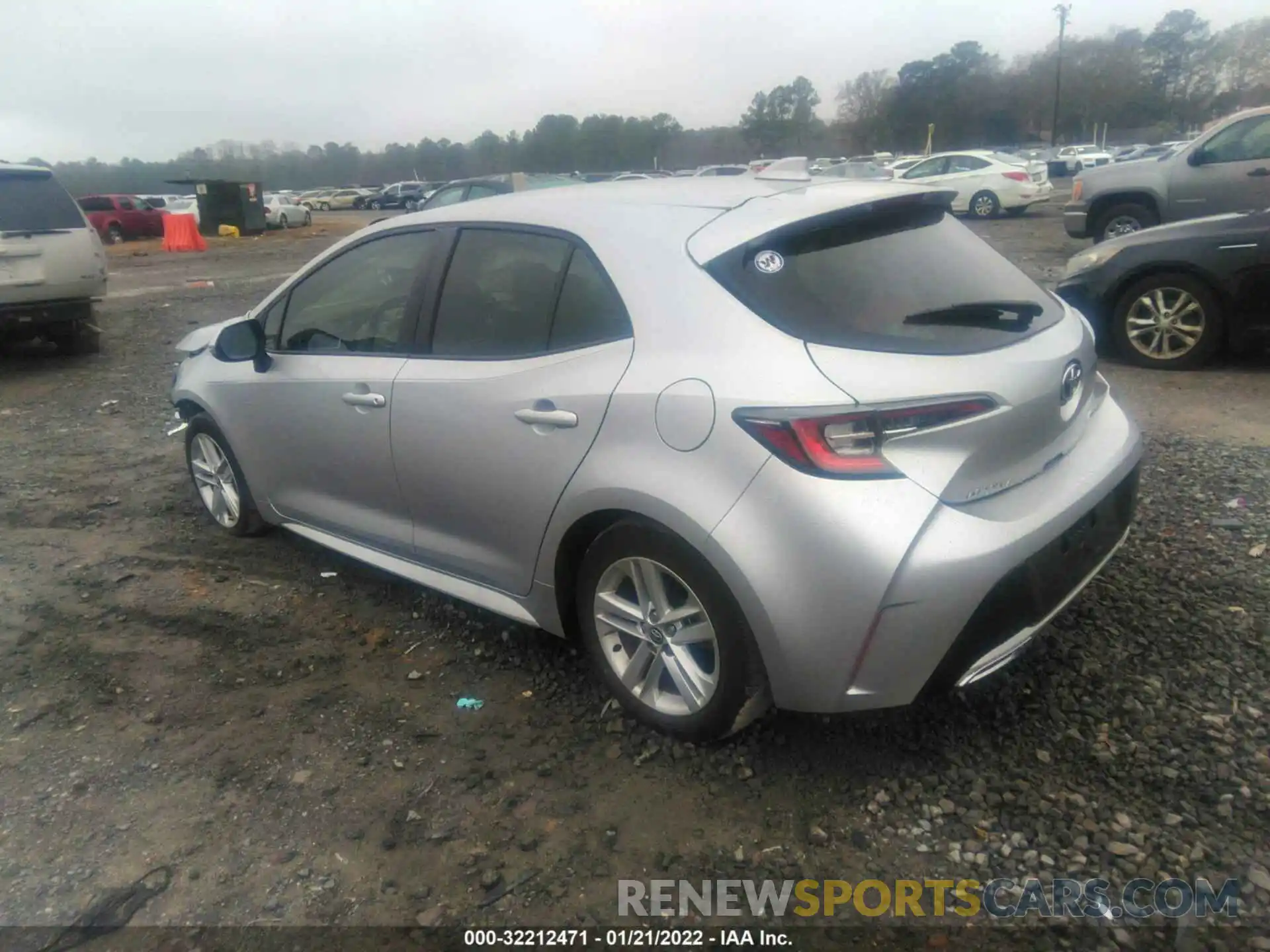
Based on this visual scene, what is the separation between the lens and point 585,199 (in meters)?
3.29

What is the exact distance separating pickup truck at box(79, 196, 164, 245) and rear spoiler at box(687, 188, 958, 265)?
32.7 m

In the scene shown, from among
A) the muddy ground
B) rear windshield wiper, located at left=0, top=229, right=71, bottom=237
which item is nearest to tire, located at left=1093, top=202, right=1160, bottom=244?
the muddy ground

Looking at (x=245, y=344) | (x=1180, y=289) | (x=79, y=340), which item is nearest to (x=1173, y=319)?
(x=1180, y=289)

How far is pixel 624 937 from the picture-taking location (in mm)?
2275

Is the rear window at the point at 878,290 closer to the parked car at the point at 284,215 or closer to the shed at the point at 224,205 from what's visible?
the shed at the point at 224,205

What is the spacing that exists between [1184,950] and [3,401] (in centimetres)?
916

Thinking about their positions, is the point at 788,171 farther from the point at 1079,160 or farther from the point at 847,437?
the point at 1079,160

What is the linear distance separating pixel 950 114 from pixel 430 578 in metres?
77.1

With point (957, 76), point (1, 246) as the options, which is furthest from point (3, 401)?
point (957, 76)

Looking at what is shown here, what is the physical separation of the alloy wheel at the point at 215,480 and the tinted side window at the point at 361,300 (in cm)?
90

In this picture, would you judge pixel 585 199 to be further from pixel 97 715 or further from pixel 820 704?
pixel 97 715

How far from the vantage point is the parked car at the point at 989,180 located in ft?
69.3

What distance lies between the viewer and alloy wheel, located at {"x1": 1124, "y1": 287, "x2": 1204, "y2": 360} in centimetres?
650

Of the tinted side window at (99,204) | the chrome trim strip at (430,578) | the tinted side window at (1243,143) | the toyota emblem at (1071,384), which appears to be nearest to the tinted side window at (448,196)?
the tinted side window at (1243,143)
